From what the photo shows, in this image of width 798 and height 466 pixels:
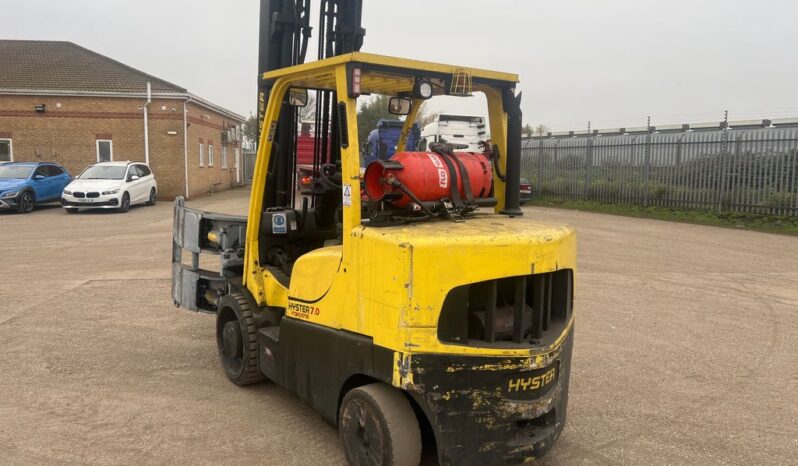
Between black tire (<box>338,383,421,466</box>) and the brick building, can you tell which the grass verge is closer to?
black tire (<box>338,383,421,466</box>)

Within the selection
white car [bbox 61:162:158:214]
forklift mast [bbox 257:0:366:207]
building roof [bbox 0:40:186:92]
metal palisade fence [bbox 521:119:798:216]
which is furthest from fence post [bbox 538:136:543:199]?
forklift mast [bbox 257:0:366:207]

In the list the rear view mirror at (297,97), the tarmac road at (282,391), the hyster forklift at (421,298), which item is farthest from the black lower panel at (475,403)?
the rear view mirror at (297,97)

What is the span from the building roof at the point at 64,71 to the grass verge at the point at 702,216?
60.4 ft

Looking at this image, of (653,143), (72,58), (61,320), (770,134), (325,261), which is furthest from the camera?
(72,58)

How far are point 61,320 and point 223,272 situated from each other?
2972mm

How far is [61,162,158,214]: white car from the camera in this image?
66.5 feet

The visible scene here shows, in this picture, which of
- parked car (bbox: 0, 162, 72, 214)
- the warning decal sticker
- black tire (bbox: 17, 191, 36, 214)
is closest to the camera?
the warning decal sticker

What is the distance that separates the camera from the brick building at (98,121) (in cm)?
2656

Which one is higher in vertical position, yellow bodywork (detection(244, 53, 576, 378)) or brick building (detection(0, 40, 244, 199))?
brick building (detection(0, 40, 244, 199))

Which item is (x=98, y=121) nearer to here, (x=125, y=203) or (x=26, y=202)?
(x=26, y=202)

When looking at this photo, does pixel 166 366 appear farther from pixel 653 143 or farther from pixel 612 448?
pixel 653 143

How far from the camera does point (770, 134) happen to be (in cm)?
1711

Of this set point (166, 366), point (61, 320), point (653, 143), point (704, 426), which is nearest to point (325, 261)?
point (166, 366)

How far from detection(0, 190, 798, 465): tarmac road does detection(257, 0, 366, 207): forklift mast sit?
71.9 inches
